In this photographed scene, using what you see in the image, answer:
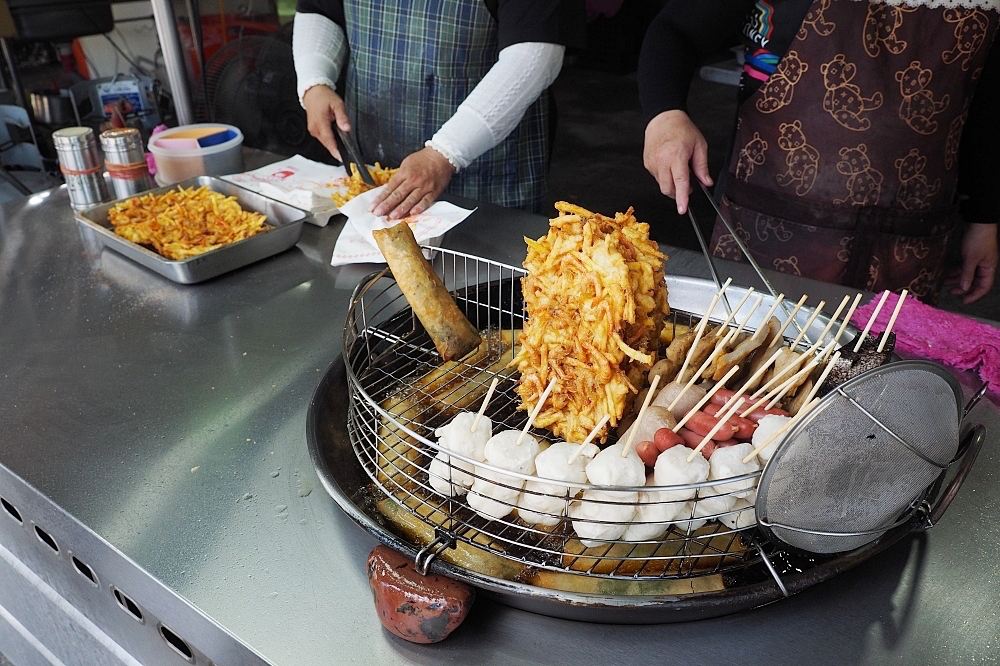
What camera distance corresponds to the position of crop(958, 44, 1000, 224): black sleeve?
225 cm

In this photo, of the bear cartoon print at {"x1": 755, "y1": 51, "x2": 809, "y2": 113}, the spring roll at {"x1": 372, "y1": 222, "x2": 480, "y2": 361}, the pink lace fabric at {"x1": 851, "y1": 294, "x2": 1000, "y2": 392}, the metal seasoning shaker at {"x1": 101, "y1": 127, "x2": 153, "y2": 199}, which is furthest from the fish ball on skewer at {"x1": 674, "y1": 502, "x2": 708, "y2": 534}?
the metal seasoning shaker at {"x1": 101, "y1": 127, "x2": 153, "y2": 199}

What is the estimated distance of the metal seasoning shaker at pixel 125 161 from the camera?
8.41 ft

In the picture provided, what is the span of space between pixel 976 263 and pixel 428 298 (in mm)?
2069

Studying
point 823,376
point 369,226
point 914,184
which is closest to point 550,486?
point 823,376

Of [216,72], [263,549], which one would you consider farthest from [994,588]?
[216,72]

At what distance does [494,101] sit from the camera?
2668 mm

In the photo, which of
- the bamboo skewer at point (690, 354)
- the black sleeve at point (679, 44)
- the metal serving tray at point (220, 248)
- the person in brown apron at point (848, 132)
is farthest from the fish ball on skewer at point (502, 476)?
the black sleeve at point (679, 44)

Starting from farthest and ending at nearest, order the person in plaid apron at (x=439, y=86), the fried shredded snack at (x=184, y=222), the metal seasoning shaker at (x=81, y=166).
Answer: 1. the person in plaid apron at (x=439, y=86)
2. the metal seasoning shaker at (x=81, y=166)
3. the fried shredded snack at (x=184, y=222)

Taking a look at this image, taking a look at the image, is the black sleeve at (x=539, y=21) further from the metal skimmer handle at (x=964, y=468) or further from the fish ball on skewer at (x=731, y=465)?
the metal skimmer handle at (x=964, y=468)

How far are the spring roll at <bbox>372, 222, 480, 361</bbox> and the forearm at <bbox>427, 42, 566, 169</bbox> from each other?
1.01 meters

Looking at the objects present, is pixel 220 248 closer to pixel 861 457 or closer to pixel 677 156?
pixel 677 156

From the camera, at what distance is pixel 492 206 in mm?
2770

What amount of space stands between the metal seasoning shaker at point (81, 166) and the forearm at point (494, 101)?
122cm

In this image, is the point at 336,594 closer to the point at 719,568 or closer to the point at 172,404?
the point at 719,568
